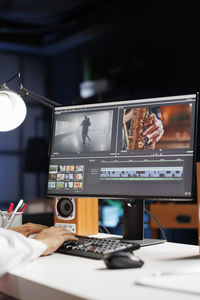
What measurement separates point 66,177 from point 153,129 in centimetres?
36

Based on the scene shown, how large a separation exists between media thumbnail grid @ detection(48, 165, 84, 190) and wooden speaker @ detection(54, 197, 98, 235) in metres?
0.07

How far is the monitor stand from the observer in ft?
4.68

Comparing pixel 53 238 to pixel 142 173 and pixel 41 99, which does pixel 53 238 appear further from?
pixel 41 99

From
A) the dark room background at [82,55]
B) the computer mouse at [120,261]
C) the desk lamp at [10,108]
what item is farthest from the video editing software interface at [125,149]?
the dark room background at [82,55]

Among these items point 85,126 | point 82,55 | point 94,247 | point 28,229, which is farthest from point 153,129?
point 82,55

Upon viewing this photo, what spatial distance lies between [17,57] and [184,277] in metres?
6.02

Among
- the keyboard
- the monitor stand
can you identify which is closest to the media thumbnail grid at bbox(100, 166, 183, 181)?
the monitor stand

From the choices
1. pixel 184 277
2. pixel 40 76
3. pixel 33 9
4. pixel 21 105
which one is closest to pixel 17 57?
pixel 40 76

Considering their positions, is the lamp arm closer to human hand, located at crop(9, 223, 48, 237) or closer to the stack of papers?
human hand, located at crop(9, 223, 48, 237)

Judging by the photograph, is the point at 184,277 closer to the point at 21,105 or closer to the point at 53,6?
the point at 21,105

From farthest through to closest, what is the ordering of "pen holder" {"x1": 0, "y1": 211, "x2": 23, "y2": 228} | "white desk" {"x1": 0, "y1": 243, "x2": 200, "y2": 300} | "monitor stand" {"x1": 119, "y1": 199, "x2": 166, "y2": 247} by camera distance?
"pen holder" {"x1": 0, "y1": 211, "x2": 23, "y2": 228}, "monitor stand" {"x1": 119, "y1": 199, "x2": 166, "y2": 247}, "white desk" {"x1": 0, "y1": 243, "x2": 200, "y2": 300}

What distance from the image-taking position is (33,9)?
5.52 m

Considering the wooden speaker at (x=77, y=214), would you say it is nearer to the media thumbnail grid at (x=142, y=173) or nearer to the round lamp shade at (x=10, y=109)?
the media thumbnail grid at (x=142, y=173)

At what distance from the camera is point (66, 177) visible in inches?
59.4
